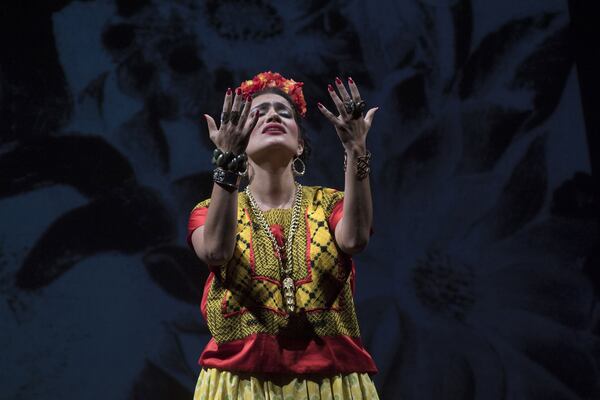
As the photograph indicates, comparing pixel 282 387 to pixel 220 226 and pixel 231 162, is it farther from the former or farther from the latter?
pixel 231 162

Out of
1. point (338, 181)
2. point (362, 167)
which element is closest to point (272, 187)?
point (362, 167)

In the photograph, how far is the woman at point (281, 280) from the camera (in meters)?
1.64

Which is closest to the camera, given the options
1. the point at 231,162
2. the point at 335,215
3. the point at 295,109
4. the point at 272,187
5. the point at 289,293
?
the point at 231,162

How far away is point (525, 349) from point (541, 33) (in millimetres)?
1245

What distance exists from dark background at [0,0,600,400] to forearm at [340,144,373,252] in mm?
1113

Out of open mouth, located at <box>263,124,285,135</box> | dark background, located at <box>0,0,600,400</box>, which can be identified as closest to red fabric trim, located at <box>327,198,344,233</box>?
open mouth, located at <box>263,124,285,135</box>

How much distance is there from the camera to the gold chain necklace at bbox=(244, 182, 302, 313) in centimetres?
171

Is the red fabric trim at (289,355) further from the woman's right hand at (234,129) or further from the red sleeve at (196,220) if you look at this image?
the woman's right hand at (234,129)

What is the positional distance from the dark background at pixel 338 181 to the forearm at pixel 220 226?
110cm

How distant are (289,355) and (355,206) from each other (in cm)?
36

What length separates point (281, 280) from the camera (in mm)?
1746

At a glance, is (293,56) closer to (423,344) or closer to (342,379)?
(423,344)

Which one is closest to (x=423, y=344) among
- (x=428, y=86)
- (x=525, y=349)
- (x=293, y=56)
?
(x=525, y=349)

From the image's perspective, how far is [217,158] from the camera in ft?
5.30
